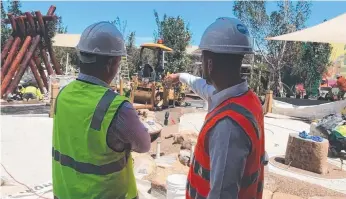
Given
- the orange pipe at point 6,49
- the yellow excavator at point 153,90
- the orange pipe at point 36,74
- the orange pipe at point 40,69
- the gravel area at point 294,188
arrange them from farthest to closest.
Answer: the orange pipe at point 40,69 < the orange pipe at point 6,49 < the orange pipe at point 36,74 < the yellow excavator at point 153,90 < the gravel area at point 294,188

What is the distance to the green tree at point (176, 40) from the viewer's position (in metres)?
21.6

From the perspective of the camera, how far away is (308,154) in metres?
5.77

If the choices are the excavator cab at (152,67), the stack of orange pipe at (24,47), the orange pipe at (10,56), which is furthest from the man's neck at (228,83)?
the orange pipe at (10,56)

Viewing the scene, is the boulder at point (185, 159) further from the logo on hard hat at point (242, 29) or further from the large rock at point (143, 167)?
the logo on hard hat at point (242, 29)

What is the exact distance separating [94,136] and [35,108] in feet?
35.4

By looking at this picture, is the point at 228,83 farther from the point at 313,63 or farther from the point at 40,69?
the point at 313,63

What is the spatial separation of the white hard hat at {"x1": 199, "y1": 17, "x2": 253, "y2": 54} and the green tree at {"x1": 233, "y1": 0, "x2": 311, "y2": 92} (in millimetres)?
20278

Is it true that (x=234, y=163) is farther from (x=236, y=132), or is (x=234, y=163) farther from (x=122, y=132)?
(x=122, y=132)

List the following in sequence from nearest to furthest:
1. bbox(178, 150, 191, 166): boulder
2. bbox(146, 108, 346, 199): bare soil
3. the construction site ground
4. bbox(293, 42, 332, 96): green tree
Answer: bbox(146, 108, 346, 199): bare soil → the construction site ground → bbox(178, 150, 191, 166): boulder → bbox(293, 42, 332, 96): green tree

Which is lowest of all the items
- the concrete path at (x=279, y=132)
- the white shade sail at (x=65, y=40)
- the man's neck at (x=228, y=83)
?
the concrete path at (x=279, y=132)

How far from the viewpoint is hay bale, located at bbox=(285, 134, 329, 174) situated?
5.65m

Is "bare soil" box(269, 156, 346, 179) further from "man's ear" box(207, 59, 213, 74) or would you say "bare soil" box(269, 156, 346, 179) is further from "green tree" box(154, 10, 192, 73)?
"green tree" box(154, 10, 192, 73)

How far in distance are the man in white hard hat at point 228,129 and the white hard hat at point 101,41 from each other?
1.33 ft

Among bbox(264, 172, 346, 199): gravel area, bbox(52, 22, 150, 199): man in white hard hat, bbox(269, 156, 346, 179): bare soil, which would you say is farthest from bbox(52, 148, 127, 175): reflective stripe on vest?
bbox(269, 156, 346, 179): bare soil
